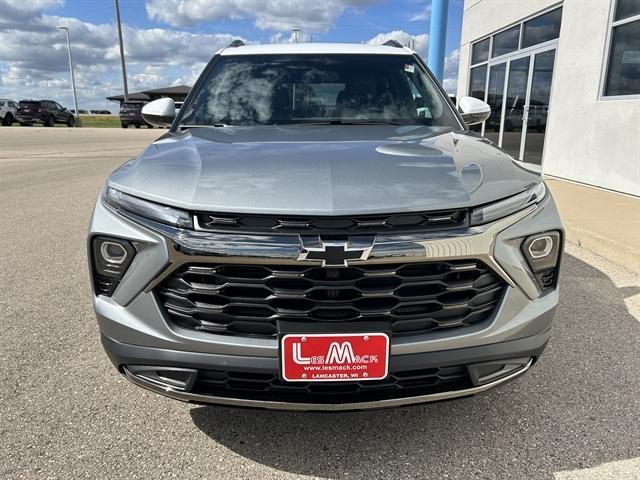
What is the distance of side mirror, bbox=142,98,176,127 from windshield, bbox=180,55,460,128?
0.33 meters

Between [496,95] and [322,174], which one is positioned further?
[496,95]

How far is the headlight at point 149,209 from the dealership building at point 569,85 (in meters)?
6.92

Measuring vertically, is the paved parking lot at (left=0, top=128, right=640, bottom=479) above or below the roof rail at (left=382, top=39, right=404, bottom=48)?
below

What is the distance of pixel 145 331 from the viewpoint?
68.2 inches

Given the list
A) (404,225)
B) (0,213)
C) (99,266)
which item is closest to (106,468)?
(99,266)

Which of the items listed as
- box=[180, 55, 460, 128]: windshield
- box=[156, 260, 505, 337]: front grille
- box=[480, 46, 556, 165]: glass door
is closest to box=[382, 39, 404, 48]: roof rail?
box=[180, 55, 460, 128]: windshield

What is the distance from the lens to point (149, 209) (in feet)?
5.79

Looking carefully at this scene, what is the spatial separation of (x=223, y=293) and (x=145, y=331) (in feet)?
1.03

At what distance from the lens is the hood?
66.2 inches

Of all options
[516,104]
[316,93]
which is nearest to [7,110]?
[516,104]

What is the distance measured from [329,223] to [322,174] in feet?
0.81

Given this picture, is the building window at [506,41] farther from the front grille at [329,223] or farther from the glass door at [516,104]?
the front grille at [329,223]

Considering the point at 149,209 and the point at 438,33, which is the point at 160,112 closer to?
the point at 149,209

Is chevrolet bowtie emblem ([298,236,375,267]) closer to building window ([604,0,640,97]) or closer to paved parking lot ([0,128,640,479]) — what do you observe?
paved parking lot ([0,128,640,479])
